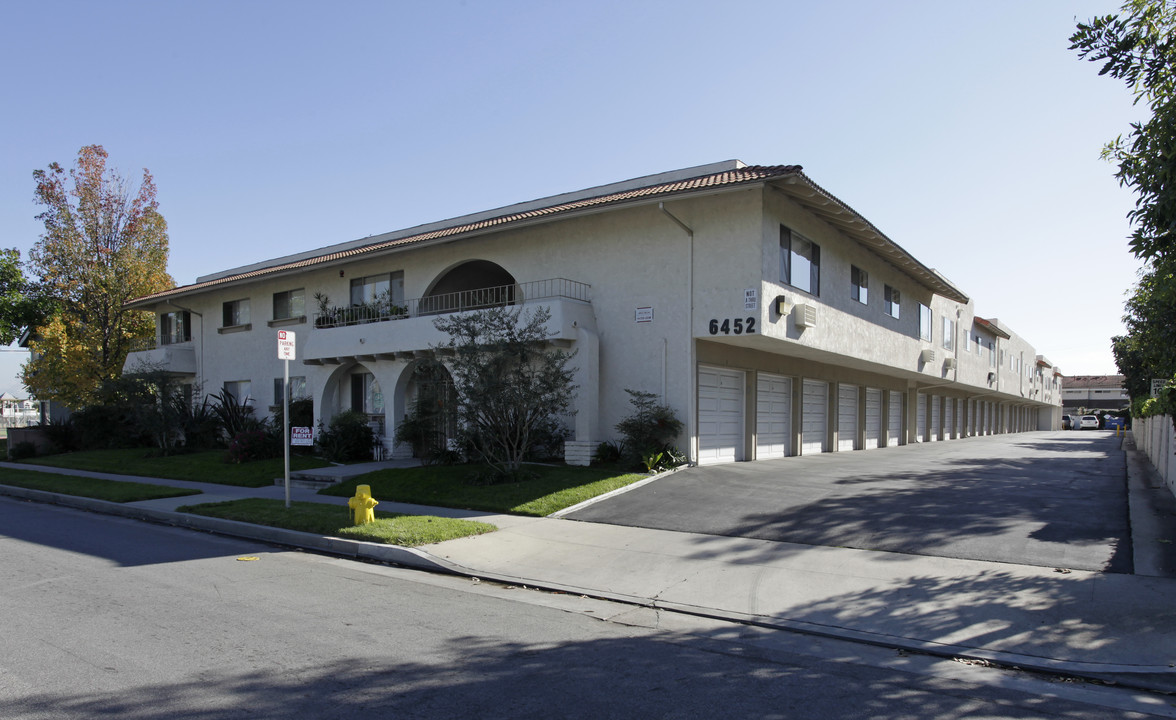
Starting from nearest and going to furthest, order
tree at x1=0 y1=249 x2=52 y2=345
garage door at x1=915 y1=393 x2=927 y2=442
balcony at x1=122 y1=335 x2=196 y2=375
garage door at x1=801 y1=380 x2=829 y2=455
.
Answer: garage door at x1=801 y1=380 x2=829 y2=455
balcony at x1=122 y1=335 x2=196 y2=375
garage door at x1=915 y1=393 x2=927 y2=442
tree at x1=0 y1=249 x2=52 y2=345

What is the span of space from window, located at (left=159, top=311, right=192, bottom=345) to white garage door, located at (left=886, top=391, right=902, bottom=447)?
1077 inches

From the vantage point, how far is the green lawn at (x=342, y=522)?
977 centimetres

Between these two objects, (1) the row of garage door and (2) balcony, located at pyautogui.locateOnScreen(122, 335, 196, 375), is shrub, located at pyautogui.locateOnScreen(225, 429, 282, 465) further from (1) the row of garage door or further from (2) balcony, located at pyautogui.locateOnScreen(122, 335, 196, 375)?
(1) the row of garage door

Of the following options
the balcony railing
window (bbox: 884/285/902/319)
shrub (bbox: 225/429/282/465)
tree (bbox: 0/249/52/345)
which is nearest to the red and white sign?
the balcony railing

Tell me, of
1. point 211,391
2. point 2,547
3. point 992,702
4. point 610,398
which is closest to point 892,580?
point 992,702

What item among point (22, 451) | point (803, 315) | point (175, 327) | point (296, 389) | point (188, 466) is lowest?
point (22, 451)

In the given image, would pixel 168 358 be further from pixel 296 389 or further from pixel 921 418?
pixel 921 418

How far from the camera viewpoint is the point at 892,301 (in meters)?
23.7

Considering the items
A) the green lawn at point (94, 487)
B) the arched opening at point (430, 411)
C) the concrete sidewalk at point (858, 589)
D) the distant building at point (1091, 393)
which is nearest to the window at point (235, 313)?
the green lawn at point (94, 487)

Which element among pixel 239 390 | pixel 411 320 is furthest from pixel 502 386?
pixel 239 390

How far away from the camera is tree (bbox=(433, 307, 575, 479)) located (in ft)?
45.1

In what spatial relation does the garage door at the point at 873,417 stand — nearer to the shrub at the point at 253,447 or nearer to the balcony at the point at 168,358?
the shrub at the point at 253,447

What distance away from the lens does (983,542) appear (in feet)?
29.4

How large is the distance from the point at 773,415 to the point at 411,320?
983 cm
